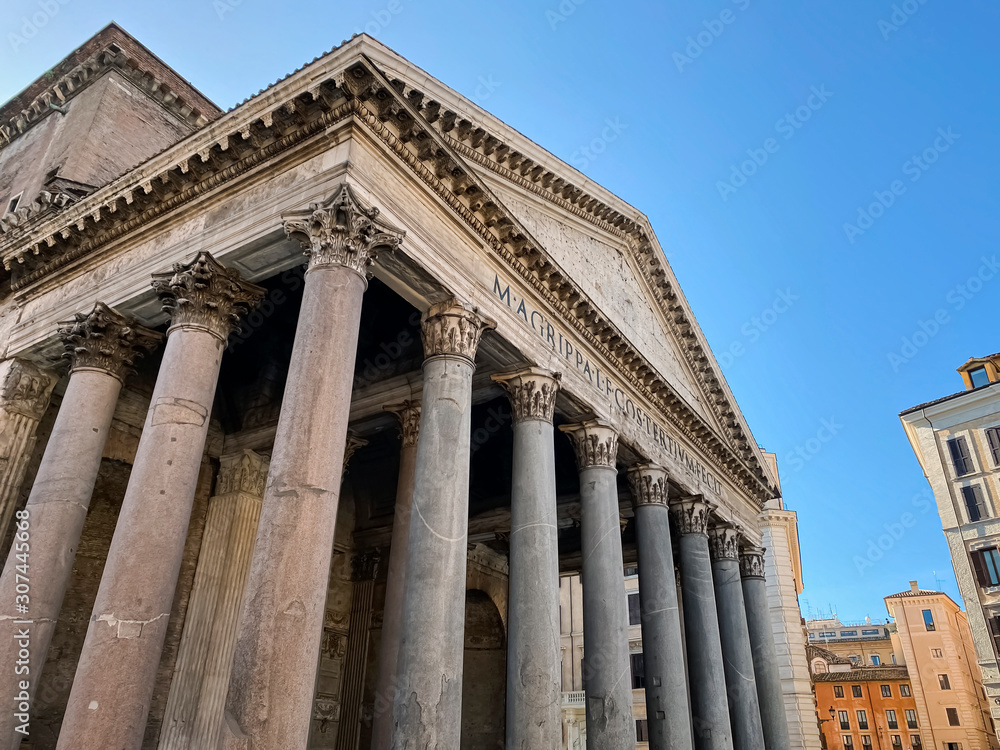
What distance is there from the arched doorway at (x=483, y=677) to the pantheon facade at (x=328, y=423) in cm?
284

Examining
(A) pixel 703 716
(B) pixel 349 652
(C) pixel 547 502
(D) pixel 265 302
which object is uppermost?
(D) pixel 265 302

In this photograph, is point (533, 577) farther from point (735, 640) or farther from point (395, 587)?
point (735, 640)

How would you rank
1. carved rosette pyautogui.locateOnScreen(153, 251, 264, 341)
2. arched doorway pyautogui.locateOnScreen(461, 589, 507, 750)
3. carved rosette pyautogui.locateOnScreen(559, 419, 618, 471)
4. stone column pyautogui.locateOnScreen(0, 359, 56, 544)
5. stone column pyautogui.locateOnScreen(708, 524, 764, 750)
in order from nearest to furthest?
carved rosette pyautogui.locateOnScreen(153, 251, 264, 341)
stone column pyautogui.locateOnScreen(0, 359, 56, 544)
carved rosette pyautogui.locateOnScreen(559, 419, 618, 471)
stone column pyautogui.locateOnScreen(708, 524, 764, 750)
arched doorway pyautogui.locateOnScreen(461, 589, 507, 750)

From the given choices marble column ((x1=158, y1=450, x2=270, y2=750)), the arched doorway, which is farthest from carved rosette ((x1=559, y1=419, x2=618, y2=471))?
the arched doorway

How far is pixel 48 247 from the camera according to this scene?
9430 mm

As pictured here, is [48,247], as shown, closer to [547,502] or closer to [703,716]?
[547,502]

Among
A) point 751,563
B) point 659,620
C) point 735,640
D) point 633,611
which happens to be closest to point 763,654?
point 735,640

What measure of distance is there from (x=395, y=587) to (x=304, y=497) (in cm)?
421

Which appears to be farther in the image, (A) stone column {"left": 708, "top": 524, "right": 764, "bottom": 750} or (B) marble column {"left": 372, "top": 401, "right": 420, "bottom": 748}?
(A) stone column {"left": 708, "top": 524, "right": 764, "bottom": 750}

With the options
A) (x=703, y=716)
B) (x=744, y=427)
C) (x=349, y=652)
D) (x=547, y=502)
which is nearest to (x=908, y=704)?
(x=744, y=427)

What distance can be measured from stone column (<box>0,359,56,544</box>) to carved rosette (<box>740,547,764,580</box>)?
1394 centimetres

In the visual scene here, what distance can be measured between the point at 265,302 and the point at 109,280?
2081mm

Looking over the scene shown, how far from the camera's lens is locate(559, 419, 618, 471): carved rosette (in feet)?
34.2

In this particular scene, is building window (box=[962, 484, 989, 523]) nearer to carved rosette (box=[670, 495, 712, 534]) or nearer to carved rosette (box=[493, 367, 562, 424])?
carved rosette (box=[670, 495, 712, 534])
